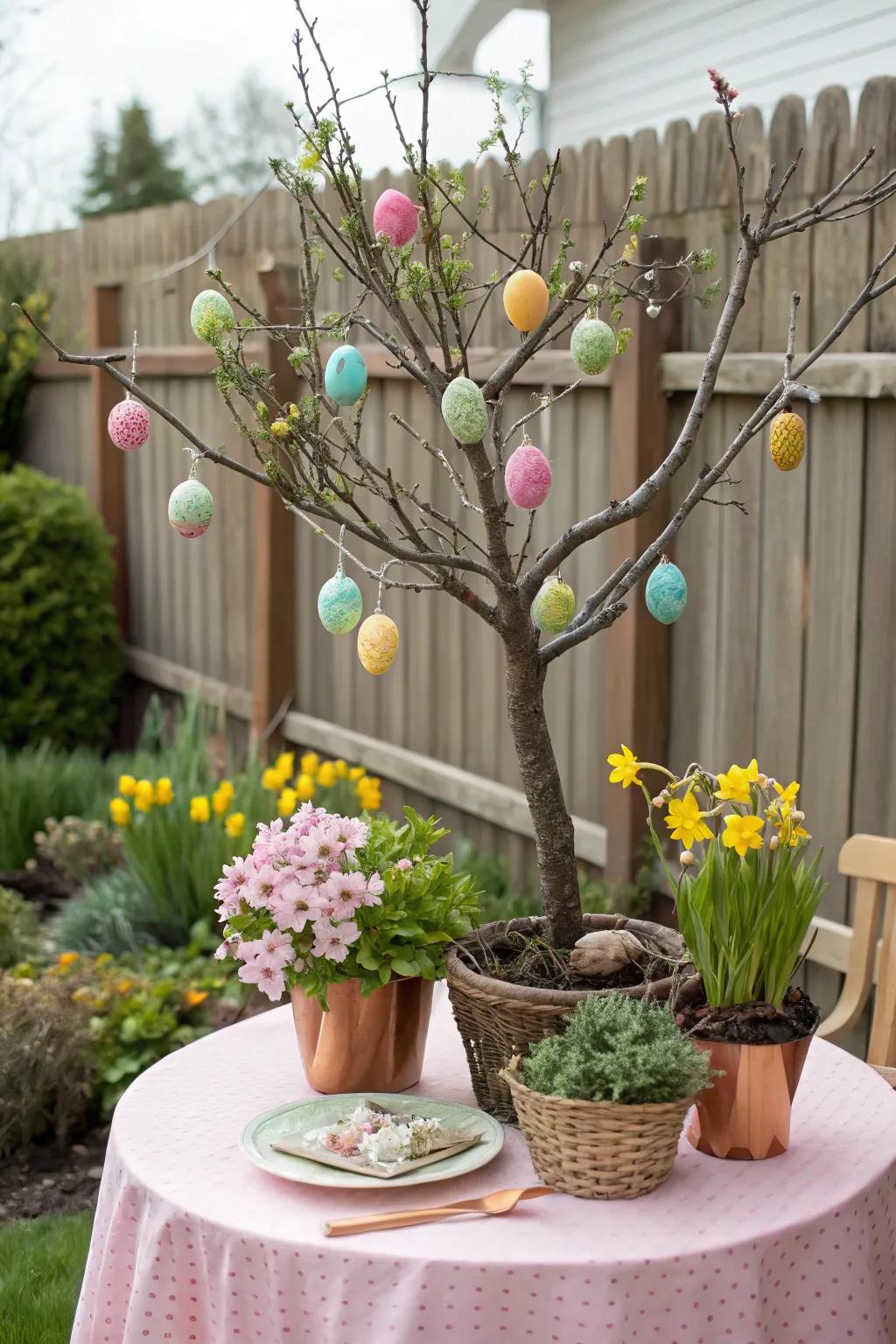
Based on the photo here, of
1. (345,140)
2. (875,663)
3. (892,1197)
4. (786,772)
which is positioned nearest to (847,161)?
(875,663)

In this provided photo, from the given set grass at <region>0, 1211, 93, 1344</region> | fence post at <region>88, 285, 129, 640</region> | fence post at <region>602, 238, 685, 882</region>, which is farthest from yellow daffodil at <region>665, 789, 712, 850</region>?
fence post at <region>88, 285, 129, 640</region>

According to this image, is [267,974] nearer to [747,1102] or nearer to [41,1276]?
[747,1102]

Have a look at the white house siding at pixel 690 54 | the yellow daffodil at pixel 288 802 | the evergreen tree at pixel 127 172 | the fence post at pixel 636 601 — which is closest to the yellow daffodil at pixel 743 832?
the fence post at pixel 636 601

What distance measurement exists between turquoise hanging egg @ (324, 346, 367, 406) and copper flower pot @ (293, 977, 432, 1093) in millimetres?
766

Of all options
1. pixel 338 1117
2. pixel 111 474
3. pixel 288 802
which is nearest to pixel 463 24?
pixel 111 474

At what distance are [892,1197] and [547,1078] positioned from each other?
1.57 feet

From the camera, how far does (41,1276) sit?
2.86m

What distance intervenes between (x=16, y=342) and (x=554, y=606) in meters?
7.79

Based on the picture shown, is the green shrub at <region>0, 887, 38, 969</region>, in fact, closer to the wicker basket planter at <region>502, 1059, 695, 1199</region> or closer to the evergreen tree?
the wicker basket planter at <region>502, 1059, 695, 1199</region>

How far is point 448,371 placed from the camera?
Answer: 6.51 ft

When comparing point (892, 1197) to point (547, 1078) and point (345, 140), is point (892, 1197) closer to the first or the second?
point (547, 1078)

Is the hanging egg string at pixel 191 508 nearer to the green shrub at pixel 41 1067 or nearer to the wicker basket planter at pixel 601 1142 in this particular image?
the wicker basket planter at pixel 601 1142

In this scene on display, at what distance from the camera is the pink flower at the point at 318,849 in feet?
6.27

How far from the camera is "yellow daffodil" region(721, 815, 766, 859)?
5.76 ft
